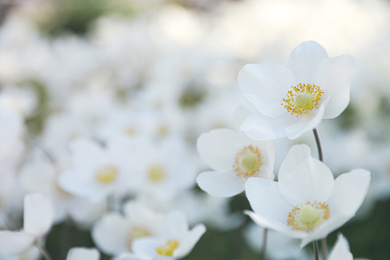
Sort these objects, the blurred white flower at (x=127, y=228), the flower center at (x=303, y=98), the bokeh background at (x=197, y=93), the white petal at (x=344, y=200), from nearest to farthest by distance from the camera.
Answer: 1. the white petal at (x=344, y=200)
2. the flower center at (x=303, y=98)
3. the blurred white flower at (x=127, y=228)
4. the bokeh background at (x=197, y=93)

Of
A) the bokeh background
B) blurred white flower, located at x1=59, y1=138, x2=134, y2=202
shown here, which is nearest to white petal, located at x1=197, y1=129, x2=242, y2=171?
blurred white flower, located at x1=59, y1=138, x2=134, y2=202

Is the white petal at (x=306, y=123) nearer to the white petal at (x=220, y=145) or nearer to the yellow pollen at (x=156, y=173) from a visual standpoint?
the white petal at (x=220, y=145)

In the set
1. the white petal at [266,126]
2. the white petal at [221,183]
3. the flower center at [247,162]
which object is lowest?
the white petal at [221,183]

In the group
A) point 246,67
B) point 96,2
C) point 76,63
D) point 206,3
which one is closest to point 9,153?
point 246,67

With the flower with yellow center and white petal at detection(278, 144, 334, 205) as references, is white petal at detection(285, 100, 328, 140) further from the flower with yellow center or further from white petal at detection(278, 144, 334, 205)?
the flower with yellow center

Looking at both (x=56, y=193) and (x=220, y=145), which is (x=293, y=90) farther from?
(x=56, y=193)

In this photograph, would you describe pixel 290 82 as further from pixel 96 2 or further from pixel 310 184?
pixel 96 2

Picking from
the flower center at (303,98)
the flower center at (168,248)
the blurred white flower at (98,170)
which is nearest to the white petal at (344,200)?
the flower center at (303,98)
